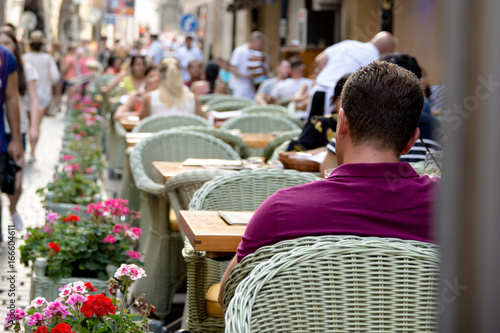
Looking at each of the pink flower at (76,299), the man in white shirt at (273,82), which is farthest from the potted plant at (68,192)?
the man in white shirt at (273,82)

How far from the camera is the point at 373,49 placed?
7.46m

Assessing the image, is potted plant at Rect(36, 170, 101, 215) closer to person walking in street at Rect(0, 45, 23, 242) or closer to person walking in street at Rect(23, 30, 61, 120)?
person walking in street at Rect(0, 45, 23, 242)

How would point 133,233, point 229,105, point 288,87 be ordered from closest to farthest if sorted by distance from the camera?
point 133,233 → point 229,105 → point 288,87

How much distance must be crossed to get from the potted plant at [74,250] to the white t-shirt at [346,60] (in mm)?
3737

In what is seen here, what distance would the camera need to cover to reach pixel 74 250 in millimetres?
3984

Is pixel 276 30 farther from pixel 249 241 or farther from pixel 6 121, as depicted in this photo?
pixel 249 241

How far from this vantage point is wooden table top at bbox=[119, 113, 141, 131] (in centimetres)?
839

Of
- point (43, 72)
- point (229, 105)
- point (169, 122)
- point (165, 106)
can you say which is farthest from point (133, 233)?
point (43, 72)

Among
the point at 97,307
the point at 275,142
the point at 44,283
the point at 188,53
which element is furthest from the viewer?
the point at 188,53

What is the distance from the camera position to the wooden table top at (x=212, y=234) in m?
2.82

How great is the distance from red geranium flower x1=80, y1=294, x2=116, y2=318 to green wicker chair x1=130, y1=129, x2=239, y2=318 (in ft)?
7.83

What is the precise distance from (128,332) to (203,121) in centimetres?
438

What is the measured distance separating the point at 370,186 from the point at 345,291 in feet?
1.27

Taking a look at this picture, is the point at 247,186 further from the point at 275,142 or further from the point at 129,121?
the point at 129,121
